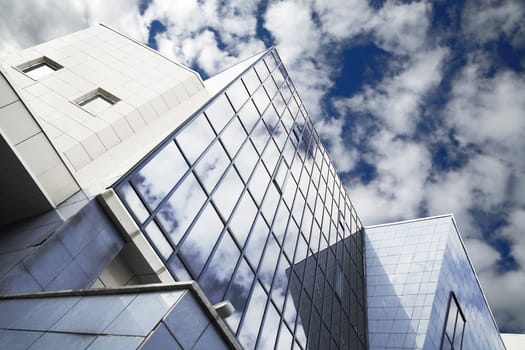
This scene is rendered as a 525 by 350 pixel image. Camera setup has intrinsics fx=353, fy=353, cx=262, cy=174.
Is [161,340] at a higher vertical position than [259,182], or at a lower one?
lower

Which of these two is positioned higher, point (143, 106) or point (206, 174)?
point (143, 106)

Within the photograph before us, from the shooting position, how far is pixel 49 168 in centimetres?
992

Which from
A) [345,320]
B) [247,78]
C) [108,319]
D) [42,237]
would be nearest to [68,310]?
[108,319]

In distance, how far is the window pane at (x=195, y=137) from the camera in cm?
1297

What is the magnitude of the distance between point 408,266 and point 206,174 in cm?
2332

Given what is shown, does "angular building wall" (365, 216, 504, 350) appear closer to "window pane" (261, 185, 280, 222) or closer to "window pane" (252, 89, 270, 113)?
"window pane" (261, 185, 280, 222)

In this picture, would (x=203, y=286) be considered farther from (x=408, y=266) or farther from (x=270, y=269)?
(x=408, y=266)

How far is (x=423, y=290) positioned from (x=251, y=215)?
18.4m

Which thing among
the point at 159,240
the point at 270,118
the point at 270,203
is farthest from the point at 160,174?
the point at 270,118

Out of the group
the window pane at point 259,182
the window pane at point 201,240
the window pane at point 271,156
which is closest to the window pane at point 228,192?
the window pane at point 201,240

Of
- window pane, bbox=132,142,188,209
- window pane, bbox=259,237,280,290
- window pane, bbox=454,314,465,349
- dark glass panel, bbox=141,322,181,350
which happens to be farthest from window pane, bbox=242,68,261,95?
window pane, bbox=454,314,465,349

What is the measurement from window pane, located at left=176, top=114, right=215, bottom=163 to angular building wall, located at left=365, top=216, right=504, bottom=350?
768 inches

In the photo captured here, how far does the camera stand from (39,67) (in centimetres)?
1683

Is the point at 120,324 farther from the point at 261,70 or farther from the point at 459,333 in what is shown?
the point at 459,333
